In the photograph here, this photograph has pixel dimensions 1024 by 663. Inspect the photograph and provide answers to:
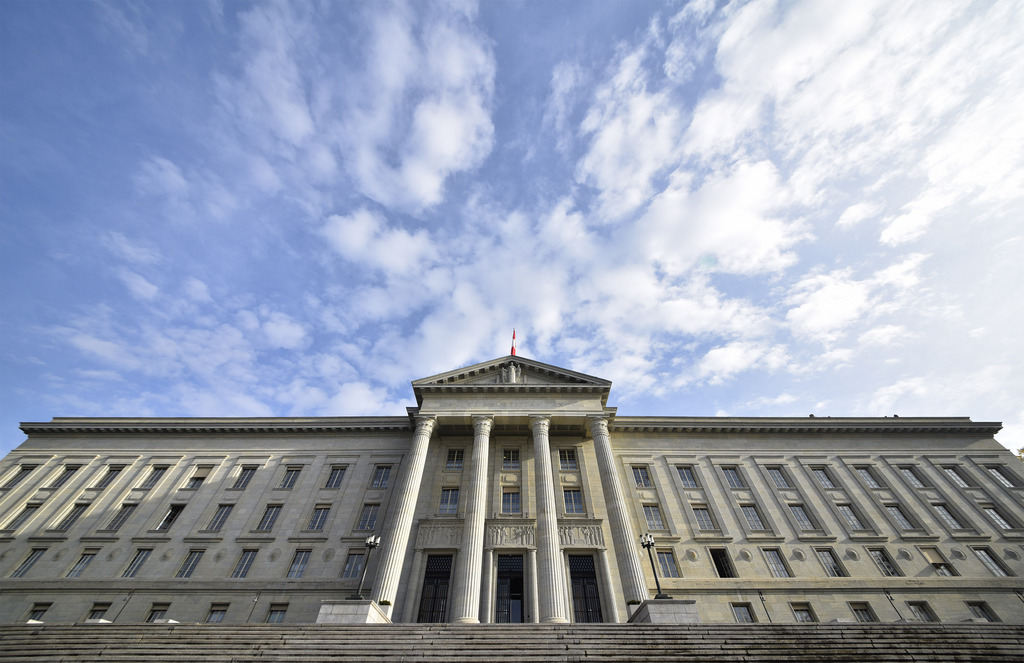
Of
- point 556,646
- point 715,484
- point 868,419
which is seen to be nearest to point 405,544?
point 556,646

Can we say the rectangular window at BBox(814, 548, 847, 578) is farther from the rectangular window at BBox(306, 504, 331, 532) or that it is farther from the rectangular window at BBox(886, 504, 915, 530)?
the rectangular window at BBox(306, 504, 331, 532)

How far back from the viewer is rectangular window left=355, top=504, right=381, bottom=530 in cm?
3090

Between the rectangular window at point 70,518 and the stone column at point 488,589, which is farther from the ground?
the rectangular window at point 70,518

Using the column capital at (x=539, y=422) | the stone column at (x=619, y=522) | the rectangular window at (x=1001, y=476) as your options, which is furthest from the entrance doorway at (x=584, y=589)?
the rectangular window at (x=1001, y=476)

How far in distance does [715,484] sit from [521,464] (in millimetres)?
14993

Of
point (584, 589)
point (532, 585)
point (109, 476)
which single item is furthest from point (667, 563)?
point (109, 476)

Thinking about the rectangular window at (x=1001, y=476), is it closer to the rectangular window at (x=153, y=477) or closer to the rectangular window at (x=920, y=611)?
the rectangular window at (x=920, y=611)

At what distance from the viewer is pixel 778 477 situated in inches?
1367

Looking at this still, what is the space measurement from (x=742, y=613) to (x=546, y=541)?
12.8m

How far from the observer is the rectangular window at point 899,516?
31375 mm

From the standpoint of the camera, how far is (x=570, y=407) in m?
33.7

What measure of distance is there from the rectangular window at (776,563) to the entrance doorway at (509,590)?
16.4 metres

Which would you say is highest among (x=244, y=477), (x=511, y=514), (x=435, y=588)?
(x=244, y=477)

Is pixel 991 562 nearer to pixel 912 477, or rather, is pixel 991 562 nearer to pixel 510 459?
pixel 912 477
